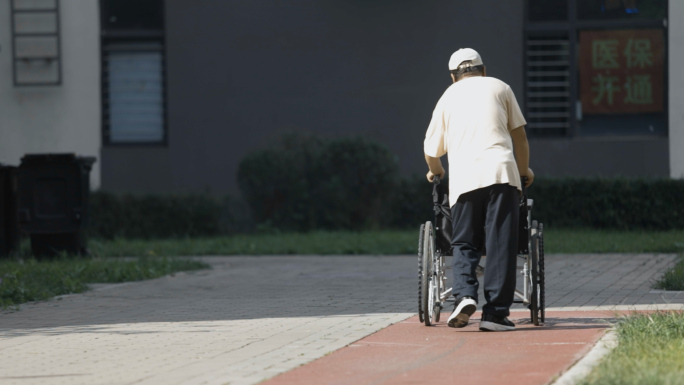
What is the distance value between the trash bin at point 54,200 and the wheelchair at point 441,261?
697 centimetres

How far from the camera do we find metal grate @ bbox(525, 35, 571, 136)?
18.0 meters

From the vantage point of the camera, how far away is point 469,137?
6.86 m

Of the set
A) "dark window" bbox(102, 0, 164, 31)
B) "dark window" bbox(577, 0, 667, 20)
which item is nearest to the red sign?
"dark window" bbox(577, 0, 667, 20)

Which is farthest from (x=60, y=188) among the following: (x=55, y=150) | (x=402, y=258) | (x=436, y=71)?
(x=436, y=71)

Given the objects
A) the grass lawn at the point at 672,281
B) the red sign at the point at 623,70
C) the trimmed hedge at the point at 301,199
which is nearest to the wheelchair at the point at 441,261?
the grass lawn at the point at 672,281

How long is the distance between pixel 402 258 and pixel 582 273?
119 inches

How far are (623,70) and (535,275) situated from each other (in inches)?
460

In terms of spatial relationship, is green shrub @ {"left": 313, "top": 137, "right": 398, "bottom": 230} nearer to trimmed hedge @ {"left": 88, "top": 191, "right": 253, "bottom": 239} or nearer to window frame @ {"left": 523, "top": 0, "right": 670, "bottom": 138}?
trimmed hedge @ {"left": 88, "top": 191, "right": 253, "bottom": 239}

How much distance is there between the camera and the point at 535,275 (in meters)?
6.87

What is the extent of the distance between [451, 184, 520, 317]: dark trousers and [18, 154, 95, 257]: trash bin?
723 cm

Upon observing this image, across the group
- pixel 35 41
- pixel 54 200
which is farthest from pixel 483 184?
pixel 35 41

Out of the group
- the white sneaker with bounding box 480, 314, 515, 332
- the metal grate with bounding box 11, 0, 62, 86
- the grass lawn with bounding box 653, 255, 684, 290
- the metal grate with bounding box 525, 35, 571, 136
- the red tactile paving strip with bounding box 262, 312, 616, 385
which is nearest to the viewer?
the red tactile paving strip with bounding box 262, 312, 616, 385

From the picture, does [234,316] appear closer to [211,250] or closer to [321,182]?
[211,250]

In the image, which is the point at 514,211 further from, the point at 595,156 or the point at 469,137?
the point at 595,156
